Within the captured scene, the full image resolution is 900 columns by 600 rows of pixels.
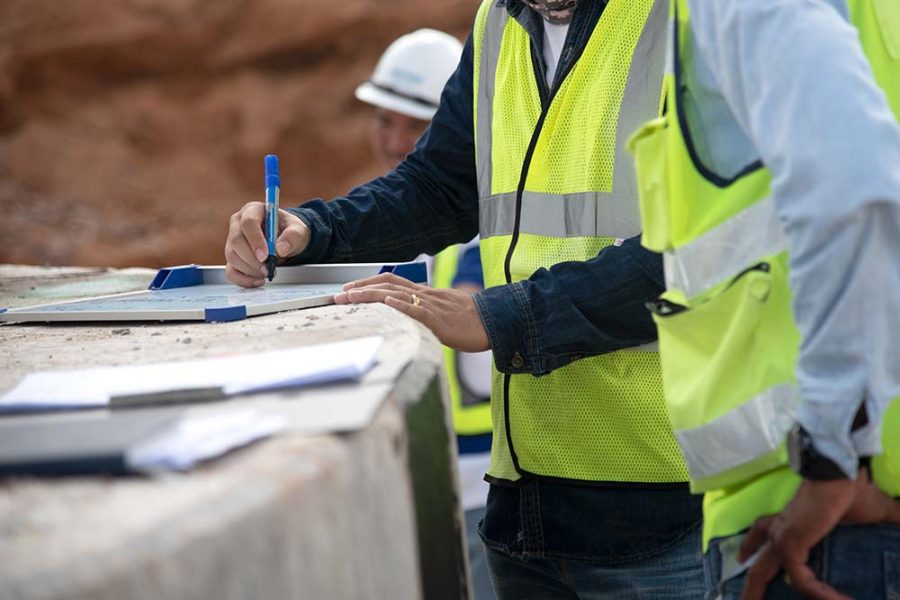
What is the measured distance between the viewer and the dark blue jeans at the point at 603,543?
6.92ft

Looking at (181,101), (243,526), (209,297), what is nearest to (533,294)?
(209,297)

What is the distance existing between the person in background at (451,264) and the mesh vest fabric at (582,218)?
84cm

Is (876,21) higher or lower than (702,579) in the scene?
higher

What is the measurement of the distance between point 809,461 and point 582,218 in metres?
0.85

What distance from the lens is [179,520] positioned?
35.7 inches

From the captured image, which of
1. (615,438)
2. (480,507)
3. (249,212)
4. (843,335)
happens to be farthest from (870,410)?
(480,507)

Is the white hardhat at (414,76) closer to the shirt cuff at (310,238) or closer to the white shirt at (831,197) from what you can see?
the shirt cuff at (310,238)

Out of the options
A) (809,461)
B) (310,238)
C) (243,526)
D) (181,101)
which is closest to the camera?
(243,526)

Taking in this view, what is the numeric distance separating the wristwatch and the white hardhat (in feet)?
11.5

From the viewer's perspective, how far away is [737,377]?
1.49m

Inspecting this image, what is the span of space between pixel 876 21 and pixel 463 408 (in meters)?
2.49

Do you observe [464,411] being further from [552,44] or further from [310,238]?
[552,44]

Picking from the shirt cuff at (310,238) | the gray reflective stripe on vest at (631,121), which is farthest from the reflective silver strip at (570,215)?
the shirt cuff at (310,238)

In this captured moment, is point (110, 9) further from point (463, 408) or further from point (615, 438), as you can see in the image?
point (615, 438)
